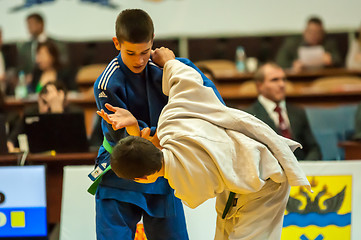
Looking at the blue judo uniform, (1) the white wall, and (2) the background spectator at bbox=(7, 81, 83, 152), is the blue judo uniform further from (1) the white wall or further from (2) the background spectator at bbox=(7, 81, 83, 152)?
(1) the white wall

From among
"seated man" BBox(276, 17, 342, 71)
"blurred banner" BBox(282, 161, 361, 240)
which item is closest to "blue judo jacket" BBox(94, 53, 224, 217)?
"blurred banner" BBox(282, 161, 361, 240)

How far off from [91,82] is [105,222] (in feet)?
18.5

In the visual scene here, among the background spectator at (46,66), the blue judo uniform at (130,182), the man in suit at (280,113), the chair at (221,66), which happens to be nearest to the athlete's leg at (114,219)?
the blue judo uniform at (130,182)

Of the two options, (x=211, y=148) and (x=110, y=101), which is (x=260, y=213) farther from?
(x=110, y=101)

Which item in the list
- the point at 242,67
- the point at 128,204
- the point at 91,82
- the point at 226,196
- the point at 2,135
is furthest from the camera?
the point at 242,67

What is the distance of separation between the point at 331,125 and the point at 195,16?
16.1ft

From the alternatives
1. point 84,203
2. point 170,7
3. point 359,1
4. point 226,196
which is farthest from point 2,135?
point 359,1

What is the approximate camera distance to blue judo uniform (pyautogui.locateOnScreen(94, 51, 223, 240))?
8.20 ft

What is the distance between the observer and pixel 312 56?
8.22 metres

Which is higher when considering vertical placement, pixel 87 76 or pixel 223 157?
pixel 223 157

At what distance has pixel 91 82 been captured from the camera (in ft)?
26.2

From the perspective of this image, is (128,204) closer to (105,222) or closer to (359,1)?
(105,222)

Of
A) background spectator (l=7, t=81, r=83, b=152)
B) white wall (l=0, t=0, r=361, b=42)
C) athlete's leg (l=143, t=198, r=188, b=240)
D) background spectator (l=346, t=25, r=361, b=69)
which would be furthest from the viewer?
white wall (l=0, t=0, r=361, b=42)

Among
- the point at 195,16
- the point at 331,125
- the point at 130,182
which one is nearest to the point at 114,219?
the point at 130,182
